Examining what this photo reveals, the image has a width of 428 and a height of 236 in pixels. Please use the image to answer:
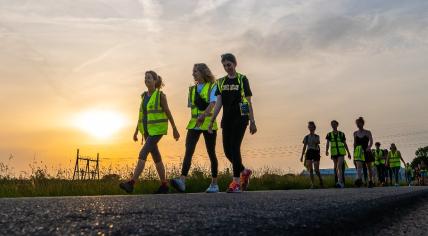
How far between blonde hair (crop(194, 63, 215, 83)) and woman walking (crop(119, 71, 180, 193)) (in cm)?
60

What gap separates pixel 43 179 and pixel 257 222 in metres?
9.85

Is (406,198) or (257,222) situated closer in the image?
(257,222)

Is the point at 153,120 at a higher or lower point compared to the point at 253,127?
higher

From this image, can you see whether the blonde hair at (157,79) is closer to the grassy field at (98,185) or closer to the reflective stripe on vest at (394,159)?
the grassy field at (98,185)

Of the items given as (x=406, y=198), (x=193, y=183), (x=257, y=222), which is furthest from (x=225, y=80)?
(x=257, y=222)

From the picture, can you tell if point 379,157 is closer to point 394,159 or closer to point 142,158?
point 394,159

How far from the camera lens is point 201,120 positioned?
7465 millimetres

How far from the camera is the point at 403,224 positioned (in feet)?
10.7

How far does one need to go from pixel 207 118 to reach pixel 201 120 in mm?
118

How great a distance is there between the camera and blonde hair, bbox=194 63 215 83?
735 centimetres

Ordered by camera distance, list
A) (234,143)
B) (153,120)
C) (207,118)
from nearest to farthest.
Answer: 1. (234,143)
2. (153,120)
3. (207,118)

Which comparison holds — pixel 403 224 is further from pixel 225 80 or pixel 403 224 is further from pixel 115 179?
pixel 115 179

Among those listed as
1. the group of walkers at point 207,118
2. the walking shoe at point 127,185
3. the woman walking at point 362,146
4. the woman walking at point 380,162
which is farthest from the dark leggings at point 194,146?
the woman walking at point 380,162

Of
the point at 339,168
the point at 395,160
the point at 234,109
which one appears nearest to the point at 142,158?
the point at 234,109
